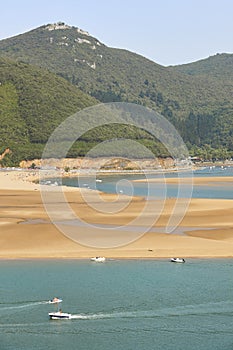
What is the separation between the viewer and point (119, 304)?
37344 mm

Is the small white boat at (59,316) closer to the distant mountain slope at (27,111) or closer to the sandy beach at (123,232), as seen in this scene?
the sandy beach at (123,232)

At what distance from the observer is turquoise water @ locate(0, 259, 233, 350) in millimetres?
32312

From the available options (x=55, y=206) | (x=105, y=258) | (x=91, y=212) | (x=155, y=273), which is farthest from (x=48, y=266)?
(x=55, y=206)

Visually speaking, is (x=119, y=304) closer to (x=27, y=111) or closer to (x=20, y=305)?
(x=20, y=305)

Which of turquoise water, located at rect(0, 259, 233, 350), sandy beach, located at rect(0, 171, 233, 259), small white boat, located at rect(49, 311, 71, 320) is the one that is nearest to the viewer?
turquoise water, located at rect(0, 259, 233, 350)

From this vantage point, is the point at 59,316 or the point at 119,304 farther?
the point at 119,304

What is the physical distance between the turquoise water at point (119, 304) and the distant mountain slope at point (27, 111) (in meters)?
124

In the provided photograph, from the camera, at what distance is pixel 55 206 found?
79688mm

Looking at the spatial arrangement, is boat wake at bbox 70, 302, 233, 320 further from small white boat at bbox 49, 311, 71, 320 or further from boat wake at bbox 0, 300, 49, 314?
boat wake at bbox 0, 300, 49, 314

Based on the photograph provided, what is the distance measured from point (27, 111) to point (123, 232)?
13029 cm

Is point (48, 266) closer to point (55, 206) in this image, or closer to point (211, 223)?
point (211, 223)

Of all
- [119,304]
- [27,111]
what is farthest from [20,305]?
[27,111]

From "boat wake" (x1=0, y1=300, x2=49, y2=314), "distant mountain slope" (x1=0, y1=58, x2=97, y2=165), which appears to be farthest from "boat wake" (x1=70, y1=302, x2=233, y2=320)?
"distant mountain slope" (x1=0, y1=58, x2=97, y2=165)

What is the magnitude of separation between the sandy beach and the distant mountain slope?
81.2 m
